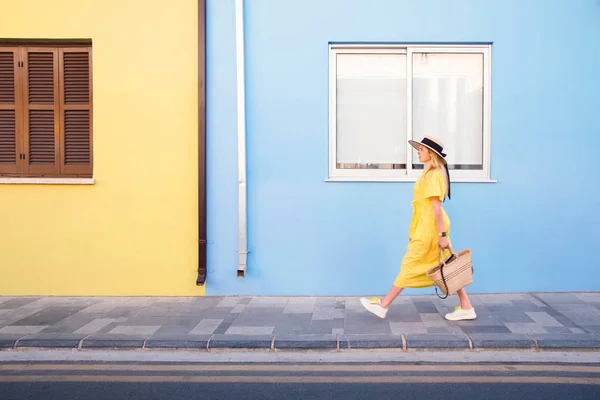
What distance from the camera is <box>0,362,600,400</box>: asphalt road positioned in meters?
4.33

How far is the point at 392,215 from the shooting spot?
7.55 m

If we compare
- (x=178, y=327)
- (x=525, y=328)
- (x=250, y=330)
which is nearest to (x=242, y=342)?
(x=250, y=330)

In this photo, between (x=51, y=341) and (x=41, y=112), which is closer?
(x=51, y=341)

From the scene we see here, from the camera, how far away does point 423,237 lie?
6.05 metres

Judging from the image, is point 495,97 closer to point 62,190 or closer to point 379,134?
point 379,134

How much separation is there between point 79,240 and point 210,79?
2.94 m

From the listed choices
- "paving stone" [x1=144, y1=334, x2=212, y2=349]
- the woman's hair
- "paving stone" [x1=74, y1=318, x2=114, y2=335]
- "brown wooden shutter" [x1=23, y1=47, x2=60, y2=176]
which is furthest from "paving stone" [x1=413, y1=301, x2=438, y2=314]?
"brown wooden shutter" [x1=23, y1=47, x2=60, y2=176]

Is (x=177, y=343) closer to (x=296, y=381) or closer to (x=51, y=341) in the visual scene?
(x=51, y=341)

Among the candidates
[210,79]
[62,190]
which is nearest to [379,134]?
[210,79]

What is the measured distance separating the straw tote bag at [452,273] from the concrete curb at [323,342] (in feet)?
1.80

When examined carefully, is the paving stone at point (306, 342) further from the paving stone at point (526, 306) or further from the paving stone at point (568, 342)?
the paving stone at point (526, 306)

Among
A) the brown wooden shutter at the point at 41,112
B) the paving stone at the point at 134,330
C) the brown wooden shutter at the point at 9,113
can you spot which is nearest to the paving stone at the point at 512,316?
the paving stone at the point at 134,330

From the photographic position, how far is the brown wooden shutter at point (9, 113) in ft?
25.7

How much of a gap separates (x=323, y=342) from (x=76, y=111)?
5.00 m
